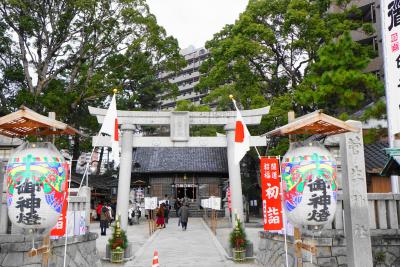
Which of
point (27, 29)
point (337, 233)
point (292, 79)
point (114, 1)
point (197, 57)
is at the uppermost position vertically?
point (197, 57)

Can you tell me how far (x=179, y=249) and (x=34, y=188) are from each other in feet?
34.6

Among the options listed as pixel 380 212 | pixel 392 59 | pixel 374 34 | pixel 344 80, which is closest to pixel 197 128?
pixel 374 34

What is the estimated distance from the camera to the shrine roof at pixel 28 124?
6637mm

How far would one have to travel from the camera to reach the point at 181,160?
37.2 m

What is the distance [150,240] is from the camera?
1880 centimetres

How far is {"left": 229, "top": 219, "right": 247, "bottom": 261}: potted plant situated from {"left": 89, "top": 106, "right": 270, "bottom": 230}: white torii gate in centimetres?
96

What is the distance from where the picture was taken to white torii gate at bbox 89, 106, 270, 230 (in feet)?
49.0

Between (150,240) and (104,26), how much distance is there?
45.5 feet

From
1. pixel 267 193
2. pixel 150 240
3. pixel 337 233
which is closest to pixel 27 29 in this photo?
pixel 150 240

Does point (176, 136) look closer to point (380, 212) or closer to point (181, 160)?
point (380, 212)

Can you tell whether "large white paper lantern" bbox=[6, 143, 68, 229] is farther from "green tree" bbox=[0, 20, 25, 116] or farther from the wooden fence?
"green tree" bbox=[0, 20, 25, 116]

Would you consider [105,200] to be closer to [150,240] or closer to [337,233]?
[150,240]

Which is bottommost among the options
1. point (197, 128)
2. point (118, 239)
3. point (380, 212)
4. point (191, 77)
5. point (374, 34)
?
point (118, 239)

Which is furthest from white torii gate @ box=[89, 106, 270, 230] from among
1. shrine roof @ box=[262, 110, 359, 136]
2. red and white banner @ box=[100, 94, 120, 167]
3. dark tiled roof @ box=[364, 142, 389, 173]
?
shrine roof @ box=[262, 110, 359, 136]
